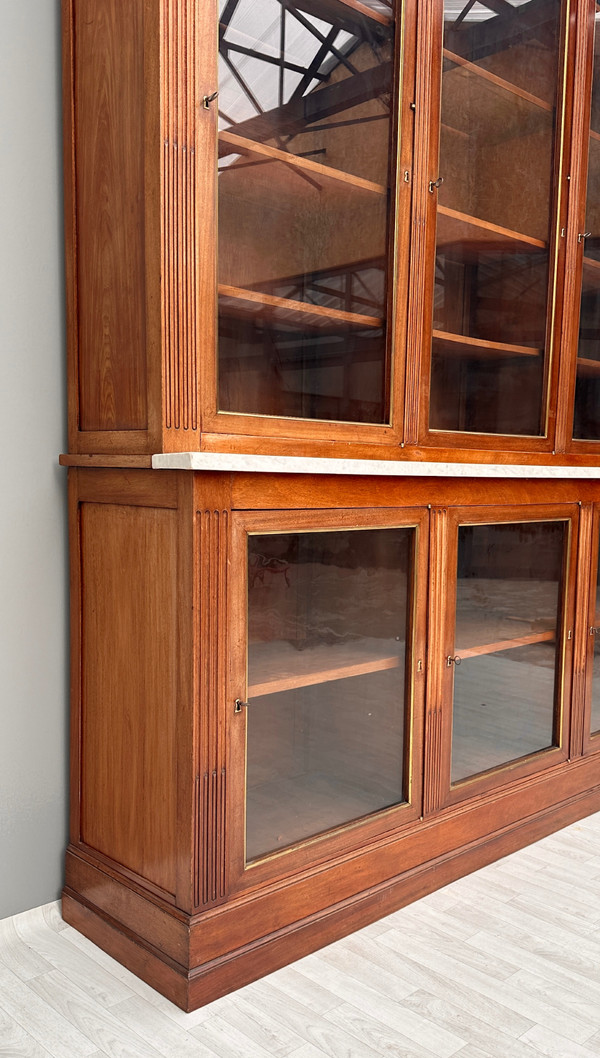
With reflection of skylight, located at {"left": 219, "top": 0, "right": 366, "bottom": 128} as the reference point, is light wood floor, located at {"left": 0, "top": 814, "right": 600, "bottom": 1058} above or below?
below

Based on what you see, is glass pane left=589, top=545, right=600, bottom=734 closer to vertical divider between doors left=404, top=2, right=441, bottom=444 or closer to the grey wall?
vertical divider between doors left=404, top=2, right=441, bottom=444

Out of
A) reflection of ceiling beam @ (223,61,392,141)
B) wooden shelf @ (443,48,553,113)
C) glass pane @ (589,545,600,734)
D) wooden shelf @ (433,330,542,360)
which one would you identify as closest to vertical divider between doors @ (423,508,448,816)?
wooden shelf @ (433,330,542,360)

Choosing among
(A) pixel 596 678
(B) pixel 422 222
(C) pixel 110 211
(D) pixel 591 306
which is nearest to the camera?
(C) pixel 110 211

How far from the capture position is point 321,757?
5.48ft

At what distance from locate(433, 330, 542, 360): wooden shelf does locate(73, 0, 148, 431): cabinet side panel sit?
70cm

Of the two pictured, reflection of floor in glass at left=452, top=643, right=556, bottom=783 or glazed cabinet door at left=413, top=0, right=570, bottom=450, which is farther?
reflection of floor in glass at left=452, top=643, right=556, bottom=783

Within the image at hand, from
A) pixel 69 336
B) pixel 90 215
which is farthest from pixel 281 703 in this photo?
pixel 90 215

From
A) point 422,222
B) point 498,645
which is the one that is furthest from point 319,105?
point 498,645

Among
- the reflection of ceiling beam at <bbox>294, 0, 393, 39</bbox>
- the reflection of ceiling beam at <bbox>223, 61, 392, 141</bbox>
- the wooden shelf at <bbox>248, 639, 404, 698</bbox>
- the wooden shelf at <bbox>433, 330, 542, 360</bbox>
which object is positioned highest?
the reflection of ceiling beam at <bbox>294, 0, 393, 39</bbox>

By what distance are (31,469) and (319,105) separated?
0.91 meters

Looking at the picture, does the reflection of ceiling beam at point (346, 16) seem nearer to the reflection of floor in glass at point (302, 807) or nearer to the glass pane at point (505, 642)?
the glass pane at point (505, 642)

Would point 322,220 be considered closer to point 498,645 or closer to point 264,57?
point 264,57

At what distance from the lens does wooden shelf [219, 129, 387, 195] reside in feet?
4.64

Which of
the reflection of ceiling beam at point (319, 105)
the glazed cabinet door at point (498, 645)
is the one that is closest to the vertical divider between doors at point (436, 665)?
the glazed cabinet door at point (498, 645)
